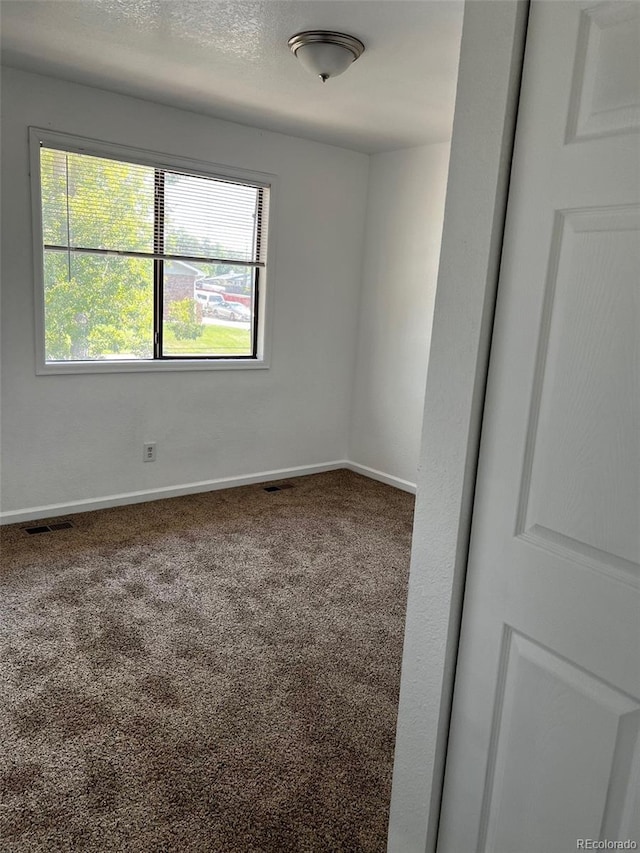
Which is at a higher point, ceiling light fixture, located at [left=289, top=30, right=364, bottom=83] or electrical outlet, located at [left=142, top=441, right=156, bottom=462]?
ceiling light fixture, located at [left=289, top=30, right=364, bottom=83]

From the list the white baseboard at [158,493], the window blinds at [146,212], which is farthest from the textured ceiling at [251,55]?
the white baseboard at [158,493]

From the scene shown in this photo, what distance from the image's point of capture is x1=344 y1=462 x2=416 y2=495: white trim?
476cm

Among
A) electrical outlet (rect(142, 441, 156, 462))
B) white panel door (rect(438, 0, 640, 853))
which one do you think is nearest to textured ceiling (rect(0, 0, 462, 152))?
white panel door (rect(438, 0, 640, 853))

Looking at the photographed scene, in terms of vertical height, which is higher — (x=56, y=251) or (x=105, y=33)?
(x=105, y=33)

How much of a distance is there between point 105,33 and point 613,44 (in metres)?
2.42

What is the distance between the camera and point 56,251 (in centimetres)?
359

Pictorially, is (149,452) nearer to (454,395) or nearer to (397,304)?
(397,304)

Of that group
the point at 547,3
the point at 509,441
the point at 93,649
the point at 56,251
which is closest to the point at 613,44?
the point at 547,3

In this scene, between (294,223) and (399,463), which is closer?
(294,223)

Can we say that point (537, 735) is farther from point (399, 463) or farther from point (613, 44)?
Result: point (399, 463)

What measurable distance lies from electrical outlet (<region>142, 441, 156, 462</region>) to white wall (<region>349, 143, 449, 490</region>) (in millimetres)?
1721

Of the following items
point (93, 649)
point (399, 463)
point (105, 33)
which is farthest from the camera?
point (399, 463)

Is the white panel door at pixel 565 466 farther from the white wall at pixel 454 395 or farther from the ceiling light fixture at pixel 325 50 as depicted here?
the ceiling light fixture at pixel 325 50

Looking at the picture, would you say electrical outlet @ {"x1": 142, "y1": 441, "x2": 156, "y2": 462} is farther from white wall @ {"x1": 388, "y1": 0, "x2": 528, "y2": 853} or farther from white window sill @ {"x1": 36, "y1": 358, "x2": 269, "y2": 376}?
white wall @ {"x1": 388, "y1": 0, "x2": 528, "y2": 853}
